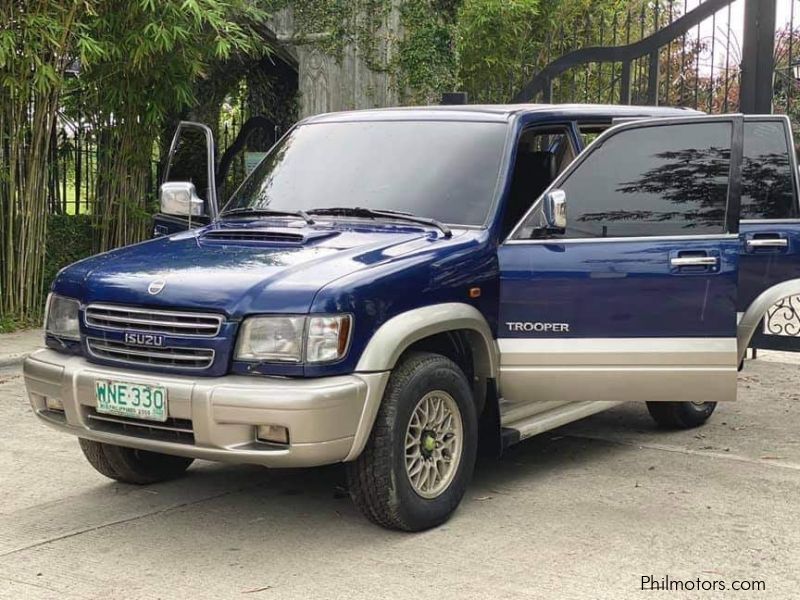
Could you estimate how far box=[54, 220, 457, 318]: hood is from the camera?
4449mm

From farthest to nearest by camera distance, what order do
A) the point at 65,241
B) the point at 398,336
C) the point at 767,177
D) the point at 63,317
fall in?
the point at 65,241 → the point at 767,177 → the point at 63,317 → the point at 398,336

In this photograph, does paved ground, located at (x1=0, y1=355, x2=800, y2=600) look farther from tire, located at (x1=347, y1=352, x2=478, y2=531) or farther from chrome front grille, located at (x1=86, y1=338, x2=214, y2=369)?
chrome front grille, located at (x1=86, y1=338, x2=214, y2=369)

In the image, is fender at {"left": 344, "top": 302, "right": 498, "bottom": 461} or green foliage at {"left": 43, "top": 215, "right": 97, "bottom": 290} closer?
fender at {"left": 344, "top": 302, "right": 498, "bottom": 461}

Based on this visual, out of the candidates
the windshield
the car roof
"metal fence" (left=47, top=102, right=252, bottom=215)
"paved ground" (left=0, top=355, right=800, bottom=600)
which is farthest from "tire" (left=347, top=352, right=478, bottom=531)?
"metal fence" (left=47, top=102, right=252, bottom=215)

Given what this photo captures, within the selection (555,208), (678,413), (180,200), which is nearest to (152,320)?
(180,200)

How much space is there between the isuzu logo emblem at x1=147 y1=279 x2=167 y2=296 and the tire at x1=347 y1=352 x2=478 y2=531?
1.04 meters

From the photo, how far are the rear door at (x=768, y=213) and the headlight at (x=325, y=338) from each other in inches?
128

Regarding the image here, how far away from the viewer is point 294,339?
14.4ft

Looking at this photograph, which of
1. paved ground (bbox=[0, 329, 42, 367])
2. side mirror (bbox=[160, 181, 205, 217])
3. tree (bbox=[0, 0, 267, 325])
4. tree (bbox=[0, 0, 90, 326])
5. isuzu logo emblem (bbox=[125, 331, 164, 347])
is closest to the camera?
isuzu logo emblem (bbox=[125, 331, 164, 347])

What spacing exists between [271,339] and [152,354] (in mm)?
567

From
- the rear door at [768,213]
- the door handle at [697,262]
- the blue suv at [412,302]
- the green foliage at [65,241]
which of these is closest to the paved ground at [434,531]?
the blue suv at [412,302]

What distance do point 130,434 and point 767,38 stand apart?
7156 millimetres

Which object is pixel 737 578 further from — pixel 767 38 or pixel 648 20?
pixel 648 20

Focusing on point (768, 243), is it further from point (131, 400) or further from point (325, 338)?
point (131, 400)
